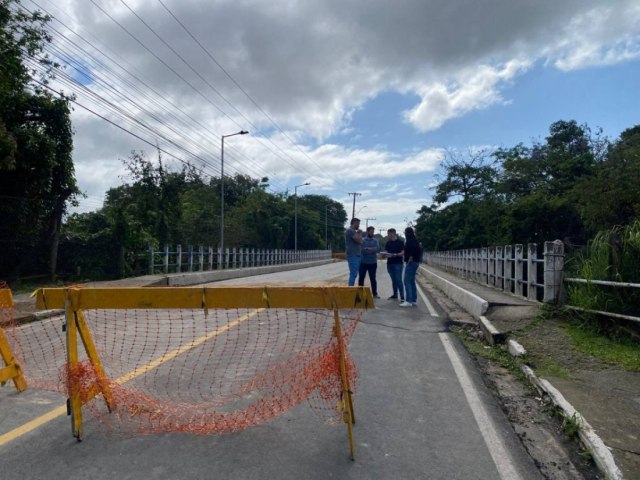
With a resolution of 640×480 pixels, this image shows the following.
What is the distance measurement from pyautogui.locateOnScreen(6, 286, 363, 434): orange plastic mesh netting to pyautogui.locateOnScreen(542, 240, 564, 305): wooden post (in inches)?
140

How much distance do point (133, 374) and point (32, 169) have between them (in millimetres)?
14114

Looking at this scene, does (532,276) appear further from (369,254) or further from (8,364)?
(8,364)

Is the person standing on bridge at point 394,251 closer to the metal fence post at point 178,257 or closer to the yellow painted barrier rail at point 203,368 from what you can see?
the yellow painted barrier rail at point 203,368

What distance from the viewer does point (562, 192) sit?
29.7m

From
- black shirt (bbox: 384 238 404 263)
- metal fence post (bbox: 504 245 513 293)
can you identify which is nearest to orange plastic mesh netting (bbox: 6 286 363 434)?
black shirt (bbox: 384 238 404 263)

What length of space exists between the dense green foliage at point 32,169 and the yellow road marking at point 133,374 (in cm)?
1037

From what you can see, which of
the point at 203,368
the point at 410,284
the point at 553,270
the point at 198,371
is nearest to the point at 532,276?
the point at 553,270

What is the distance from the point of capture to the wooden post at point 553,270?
8820mm

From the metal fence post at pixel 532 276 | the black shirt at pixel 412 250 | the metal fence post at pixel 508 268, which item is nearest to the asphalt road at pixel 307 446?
the metal fence post at pixel 532 276

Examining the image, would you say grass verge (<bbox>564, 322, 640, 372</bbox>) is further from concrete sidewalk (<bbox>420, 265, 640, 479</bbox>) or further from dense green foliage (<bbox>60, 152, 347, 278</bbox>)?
dense green foliage (<bbox>60, 152, 347, 278</bbox>)

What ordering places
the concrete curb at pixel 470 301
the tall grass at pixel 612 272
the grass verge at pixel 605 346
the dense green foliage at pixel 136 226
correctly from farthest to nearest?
the dense green foliage at pixel 136 226 < the concrete curb at pixel 470 301 < the tall grass at pixel 612 272 < the grass verge at pixel 605 346

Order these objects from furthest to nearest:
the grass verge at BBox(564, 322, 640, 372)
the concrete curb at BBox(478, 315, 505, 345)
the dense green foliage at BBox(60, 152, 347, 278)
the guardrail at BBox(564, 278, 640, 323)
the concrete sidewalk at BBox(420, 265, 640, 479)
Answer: the dense green foliage at BBox(60, 152, 347, 278)
the concrete curb at BBox(478, 315, 505, 345)
the guardrail at BBox(564, 278, 640, 323)
the grass verge at BBox(564, 322, 640, 372)
the concrete sidewalk at BBox(420, 265, 640, 479)

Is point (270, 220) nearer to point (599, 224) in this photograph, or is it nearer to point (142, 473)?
point (599, 224)

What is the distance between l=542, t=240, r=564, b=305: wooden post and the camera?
28.9ft
